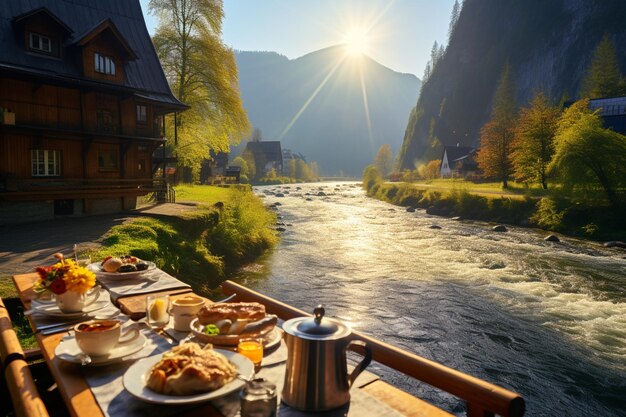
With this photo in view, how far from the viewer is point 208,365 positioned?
244 cm

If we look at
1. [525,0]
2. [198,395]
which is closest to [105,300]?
[198,395]

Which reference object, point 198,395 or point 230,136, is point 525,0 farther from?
point 198,395

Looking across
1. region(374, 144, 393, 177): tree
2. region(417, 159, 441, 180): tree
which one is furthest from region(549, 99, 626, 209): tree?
region(374, 144, 393, 177): tree

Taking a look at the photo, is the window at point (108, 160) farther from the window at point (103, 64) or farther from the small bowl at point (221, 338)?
the small bowl at point (221, 338)

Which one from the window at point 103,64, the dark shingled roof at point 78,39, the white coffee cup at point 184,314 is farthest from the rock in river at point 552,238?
the white coffee cup at point 184,314

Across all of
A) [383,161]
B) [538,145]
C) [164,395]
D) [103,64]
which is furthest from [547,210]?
[383,161]

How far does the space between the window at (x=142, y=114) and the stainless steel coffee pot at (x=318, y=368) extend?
71.0 feet

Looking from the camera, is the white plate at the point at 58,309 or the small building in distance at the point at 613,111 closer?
the white plate at the point at 58,309

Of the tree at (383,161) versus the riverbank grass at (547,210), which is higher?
the tree at (383,161)

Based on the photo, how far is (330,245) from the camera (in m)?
22.5

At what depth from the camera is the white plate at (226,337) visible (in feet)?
10.1

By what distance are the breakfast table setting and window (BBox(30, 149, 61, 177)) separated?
54.3 ft

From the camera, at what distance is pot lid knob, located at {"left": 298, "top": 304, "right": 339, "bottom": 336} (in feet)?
7.84

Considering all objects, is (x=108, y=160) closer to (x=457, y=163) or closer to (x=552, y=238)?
(x=552, y=238)
